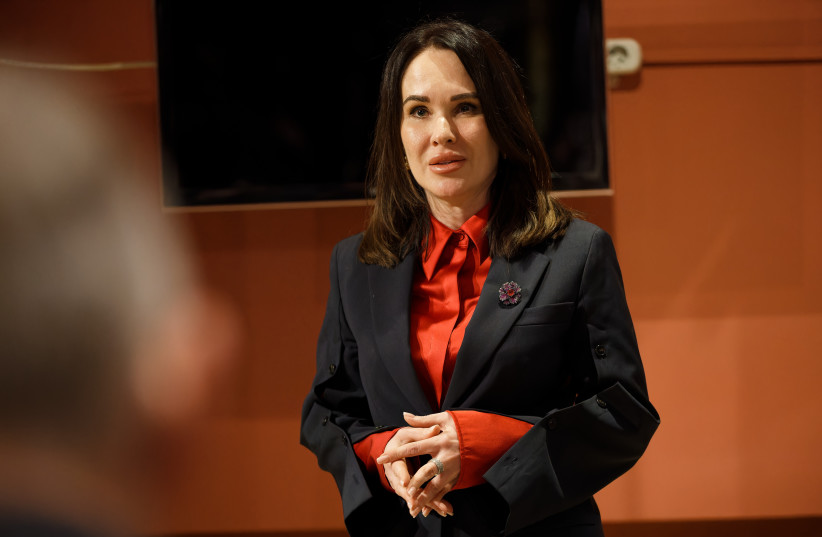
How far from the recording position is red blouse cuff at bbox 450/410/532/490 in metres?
1.08

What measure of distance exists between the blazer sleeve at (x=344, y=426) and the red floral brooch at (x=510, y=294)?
12.0 inches

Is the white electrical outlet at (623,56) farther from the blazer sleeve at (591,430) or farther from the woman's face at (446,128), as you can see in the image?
the blazer sleeve at (591,430)

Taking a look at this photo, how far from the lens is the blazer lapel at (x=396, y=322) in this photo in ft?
3.76

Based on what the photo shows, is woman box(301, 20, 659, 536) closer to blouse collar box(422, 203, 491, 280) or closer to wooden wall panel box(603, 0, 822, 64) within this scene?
blouse collar box(422, 203, 491, 280)

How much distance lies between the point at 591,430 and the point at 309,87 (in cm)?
156

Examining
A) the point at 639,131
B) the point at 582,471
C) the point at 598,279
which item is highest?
the point at 639,131

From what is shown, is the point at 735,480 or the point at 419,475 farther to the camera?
the point at 735,480

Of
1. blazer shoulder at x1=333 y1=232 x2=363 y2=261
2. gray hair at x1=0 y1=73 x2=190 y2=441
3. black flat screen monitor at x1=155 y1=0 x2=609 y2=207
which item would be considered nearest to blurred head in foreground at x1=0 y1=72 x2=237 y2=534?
gray hair at x1=0 y1=73 x2=190 y2=441

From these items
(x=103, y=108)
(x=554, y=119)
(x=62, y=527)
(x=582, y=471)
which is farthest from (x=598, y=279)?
(x=62, y=527)

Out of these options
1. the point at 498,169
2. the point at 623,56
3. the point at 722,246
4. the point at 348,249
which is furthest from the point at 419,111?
the point at 722,246

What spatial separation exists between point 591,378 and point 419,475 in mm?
333

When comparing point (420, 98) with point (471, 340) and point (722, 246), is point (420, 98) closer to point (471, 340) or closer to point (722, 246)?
point (471, 340)

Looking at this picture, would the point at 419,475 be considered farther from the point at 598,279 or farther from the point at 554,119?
the point at 554,119

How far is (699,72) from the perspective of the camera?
227 centimetres
